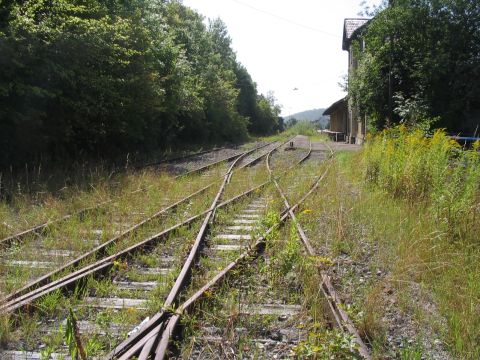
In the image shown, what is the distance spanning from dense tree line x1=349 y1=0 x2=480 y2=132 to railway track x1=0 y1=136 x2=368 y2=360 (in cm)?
1477

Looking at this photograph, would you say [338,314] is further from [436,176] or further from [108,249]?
[436,176]

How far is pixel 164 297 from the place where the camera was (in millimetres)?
4289

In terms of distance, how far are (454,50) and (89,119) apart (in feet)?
52.8

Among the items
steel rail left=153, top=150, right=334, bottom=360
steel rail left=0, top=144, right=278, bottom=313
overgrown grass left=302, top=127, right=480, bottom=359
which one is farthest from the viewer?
steel rail left=0, top=144, right=278, bottom=313

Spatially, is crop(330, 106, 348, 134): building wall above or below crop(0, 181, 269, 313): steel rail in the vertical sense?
above

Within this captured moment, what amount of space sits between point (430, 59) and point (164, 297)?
19.4 m

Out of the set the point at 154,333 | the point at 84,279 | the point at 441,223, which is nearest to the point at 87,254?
the point at 84,279

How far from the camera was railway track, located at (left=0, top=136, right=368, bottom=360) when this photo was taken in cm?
341

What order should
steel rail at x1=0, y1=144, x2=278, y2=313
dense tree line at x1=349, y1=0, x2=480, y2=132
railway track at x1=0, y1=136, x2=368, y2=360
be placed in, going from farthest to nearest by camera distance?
dense tree line at x1=349, y1=0, x2=480, y2=132 < steel rail at x1=0, y1=144, x2=278, y2=313 < railway track at x1=0, y1=136, x2=368, y2=360

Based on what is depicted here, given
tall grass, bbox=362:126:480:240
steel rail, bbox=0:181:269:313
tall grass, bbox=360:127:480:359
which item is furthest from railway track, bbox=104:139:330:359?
tall grass, bbox=362:126:480:240

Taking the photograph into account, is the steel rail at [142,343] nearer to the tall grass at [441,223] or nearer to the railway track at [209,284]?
the railway track at [209,284]

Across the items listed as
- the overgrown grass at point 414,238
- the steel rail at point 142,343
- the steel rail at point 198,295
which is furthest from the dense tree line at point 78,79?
the steel rail at point 142,343

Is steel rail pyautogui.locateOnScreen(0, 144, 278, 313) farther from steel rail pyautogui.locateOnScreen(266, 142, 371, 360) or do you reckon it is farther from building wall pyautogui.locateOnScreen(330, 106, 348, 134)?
building wall pyautogui.locateOnScreen(330, 106, 348, 134)

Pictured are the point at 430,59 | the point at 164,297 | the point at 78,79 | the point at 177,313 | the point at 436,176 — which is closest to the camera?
the point at 177,313
